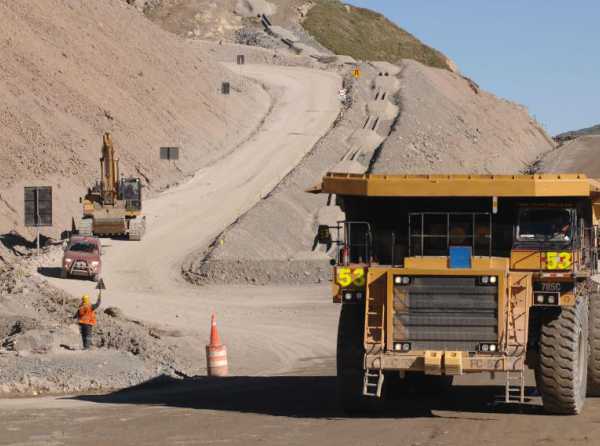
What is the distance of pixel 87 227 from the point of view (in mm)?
54531

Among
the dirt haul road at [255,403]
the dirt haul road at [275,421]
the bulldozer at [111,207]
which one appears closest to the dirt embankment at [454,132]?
the bulldozer at [111,207]

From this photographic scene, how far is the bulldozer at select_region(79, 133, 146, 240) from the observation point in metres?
54.6

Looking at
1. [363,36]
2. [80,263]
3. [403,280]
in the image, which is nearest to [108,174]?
[80,263]

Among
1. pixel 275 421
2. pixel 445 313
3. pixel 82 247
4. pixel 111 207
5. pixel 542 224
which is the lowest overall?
pixel 275 421

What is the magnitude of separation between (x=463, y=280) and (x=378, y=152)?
5353 cm

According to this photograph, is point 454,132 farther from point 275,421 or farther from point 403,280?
point 275,421

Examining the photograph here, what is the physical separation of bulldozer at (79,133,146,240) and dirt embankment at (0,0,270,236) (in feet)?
12.5

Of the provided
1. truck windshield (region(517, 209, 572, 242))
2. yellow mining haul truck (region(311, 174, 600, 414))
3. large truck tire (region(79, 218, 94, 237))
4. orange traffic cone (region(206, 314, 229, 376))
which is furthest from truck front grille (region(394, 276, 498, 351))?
large truck tire (region(79, 218, 94, 237))

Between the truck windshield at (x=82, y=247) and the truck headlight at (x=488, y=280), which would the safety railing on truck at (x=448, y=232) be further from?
the truck windshield at (x=82, y=247)

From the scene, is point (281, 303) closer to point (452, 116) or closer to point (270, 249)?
point (270, 249)

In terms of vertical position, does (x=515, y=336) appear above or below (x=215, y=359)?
above

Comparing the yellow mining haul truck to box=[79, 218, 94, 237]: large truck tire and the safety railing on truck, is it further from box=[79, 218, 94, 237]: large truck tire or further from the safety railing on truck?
box=[79, 218, 94, 237]: large truck tire

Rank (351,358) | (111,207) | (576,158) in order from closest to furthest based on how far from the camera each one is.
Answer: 1. (351,358)
2. (111,207)
3. (576,158)

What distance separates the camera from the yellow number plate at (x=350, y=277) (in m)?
19.4
